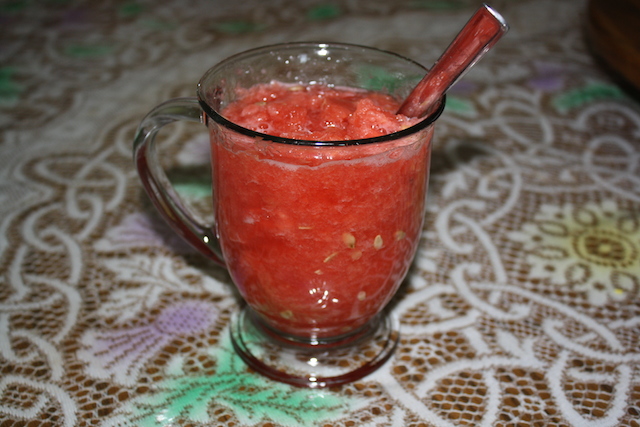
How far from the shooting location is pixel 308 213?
0.63 meters

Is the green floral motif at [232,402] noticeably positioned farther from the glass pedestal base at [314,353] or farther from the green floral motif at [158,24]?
the green floral motif at [158,24]

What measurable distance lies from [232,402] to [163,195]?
0.85 feet

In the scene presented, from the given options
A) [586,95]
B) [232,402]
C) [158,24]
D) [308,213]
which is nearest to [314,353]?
[232,402]

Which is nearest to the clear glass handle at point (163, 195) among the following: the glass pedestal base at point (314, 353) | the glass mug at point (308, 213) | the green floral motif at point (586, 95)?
the glass mug at point (308, 213)

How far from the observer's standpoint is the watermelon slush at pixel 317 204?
2.02 feet

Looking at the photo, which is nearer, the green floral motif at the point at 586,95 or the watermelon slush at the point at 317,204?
the watermelon slush at the point at 317,204

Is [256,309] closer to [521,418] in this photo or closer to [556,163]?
[521,418]

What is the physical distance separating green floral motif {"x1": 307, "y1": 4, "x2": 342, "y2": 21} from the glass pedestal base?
1056 mm

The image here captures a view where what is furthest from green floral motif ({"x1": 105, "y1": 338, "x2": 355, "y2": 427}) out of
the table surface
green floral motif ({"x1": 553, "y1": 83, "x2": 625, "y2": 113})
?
green floral motif ({"x1": 553, "y1": 83, "x2": 625, "y2": 113})

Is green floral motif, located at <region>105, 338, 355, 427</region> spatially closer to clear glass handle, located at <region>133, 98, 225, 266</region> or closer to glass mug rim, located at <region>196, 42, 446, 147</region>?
clear glass handle, located at <region>133, 98, 225, 266</region>

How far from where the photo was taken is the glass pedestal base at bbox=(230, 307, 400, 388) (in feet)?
2.42

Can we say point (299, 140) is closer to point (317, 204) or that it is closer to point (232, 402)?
point (317, 204)

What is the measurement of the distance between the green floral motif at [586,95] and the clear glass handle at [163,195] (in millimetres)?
832

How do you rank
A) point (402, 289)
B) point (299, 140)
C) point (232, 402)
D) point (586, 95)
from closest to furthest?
point (299, 140)
point (232, 402)
point (402, 289)
point (586, 95)
